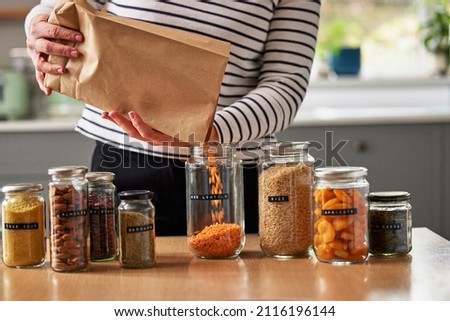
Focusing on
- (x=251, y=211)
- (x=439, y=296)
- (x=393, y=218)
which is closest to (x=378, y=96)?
(x=251, y=211)

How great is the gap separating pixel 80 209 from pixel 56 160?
1.66 m

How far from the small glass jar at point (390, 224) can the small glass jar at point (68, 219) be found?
475mm

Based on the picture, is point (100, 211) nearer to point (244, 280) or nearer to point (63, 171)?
point (63, 171)

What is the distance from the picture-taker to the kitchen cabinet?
286cm

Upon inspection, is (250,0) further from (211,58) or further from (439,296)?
(439,296)

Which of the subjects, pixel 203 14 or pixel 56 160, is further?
pixel 56 160

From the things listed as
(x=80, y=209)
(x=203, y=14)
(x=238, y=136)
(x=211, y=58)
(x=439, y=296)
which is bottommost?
(x=439, y=296)

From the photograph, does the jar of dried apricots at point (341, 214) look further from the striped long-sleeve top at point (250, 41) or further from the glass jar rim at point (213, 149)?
the striped long-sleeve top at point (250, 41)

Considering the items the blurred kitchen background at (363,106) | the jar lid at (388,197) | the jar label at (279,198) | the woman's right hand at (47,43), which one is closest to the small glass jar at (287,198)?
the jar label at (279,198)

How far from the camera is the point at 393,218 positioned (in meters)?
1.29

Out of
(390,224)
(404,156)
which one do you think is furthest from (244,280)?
(404,156)

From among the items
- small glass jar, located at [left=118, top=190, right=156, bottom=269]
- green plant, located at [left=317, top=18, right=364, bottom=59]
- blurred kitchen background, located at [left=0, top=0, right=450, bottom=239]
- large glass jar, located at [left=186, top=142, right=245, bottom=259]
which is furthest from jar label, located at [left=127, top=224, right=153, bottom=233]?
green plant, located at [left=317, top=18, right=364, bottom=59]

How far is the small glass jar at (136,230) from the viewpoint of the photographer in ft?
4.08

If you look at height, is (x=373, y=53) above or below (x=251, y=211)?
above
